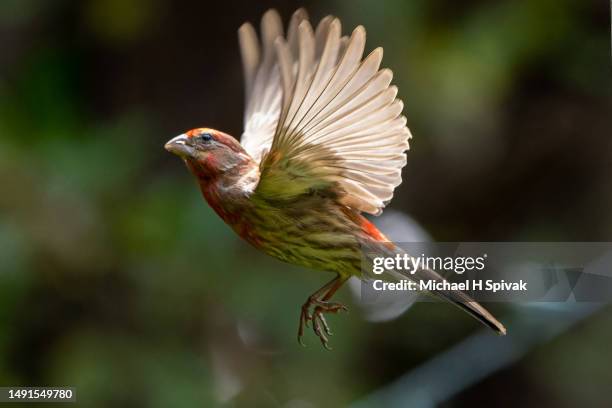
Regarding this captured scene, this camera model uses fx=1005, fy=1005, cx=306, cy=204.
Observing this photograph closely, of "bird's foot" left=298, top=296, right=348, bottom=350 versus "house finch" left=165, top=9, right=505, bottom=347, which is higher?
"house finch" left=165, top=9, right=505, bottom=347

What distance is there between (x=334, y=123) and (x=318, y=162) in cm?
6

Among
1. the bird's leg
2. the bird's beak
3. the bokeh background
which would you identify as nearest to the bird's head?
the bird's beak

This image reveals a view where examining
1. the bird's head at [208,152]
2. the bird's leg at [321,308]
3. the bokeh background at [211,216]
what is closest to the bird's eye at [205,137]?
the bird's head at [208,152]

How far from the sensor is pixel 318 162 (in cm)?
81

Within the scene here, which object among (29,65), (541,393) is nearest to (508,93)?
(541,393)

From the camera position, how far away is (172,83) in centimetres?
194

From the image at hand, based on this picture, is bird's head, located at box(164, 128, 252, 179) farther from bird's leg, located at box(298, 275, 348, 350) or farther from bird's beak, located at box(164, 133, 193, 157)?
bird's leg, located at box(298, 275, 348, 350)

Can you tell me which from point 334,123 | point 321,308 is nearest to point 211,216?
point 321,308

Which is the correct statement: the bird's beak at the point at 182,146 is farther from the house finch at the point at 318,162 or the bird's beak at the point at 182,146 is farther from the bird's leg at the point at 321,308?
Result: the bird's leg at the point at 321,308

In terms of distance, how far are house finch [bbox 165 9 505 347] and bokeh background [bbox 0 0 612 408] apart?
2.39 feet

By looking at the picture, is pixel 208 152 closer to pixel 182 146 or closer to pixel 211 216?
pixel 182 146

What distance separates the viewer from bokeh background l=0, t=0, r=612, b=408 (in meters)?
1.80

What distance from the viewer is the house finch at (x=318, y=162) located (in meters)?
0.72

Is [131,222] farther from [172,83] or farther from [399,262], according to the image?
[399,262]
